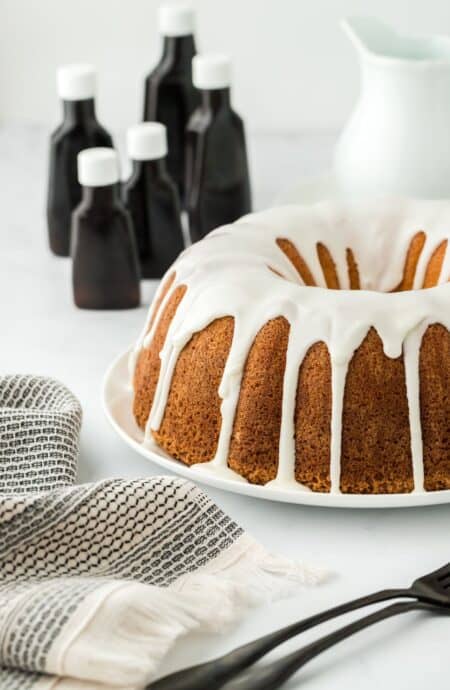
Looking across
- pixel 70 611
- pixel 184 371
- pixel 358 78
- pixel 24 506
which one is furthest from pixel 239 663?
pixel 358 78

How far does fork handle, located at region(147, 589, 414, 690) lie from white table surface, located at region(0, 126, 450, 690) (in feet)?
0.09

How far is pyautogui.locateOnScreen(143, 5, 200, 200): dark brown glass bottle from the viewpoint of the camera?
1884mm

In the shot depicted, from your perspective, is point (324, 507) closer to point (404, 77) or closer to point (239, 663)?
point (239, 663)

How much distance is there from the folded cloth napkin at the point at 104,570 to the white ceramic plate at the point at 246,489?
0.06 metres

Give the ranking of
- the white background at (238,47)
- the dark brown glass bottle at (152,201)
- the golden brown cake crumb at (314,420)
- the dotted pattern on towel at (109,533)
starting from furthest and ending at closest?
the white background at (238,47), the dark brown glass bottle at (152,201), the golden brown cake crumb at (314,420), the dotted pattern on towel at (109,533)

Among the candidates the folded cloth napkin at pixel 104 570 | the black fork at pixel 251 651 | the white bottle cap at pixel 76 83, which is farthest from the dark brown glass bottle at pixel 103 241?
the black fork at pixel 251 651

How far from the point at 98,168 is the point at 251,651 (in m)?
0.77

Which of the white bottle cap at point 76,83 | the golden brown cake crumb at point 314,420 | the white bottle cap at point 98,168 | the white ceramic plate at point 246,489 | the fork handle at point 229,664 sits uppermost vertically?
the white bottle cap at point 76,83

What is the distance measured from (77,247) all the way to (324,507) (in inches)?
21.7

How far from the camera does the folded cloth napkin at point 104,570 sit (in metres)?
0.91

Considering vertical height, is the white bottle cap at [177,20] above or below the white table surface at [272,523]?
above

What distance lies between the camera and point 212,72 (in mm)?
1710

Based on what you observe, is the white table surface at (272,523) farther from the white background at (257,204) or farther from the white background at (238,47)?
the white background at (238,47)

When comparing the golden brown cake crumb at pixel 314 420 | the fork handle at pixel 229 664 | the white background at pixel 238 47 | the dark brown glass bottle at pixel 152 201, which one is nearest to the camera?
the fork handle at pixel 229 664
